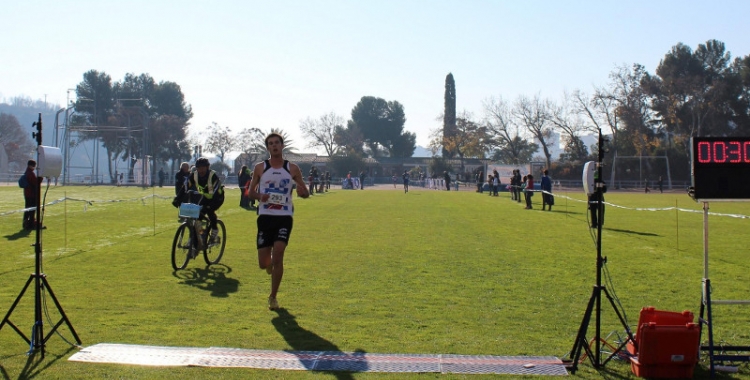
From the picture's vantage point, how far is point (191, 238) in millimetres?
11188

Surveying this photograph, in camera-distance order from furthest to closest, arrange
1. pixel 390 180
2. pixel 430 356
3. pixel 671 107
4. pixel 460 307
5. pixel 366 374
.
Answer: pixel 390 180 < pixel 671 107 < pixel 460 307 < pixel 430 356 < pixel 366 374

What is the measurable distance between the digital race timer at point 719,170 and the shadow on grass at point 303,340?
3.13 meters

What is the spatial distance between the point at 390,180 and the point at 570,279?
9149cm

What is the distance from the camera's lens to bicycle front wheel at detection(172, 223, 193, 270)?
1087 centimetres

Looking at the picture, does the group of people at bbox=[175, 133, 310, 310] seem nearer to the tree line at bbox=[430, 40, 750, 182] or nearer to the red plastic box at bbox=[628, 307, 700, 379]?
the red plastic box at bbox=[628, 307, 700, 379]

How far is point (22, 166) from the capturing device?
11406cm

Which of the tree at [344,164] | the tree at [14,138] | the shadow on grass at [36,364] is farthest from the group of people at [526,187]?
the tree at [14,138]

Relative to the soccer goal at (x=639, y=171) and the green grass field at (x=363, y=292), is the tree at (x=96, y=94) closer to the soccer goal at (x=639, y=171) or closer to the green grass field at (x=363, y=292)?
the soccer goal at (x=639, y=171)

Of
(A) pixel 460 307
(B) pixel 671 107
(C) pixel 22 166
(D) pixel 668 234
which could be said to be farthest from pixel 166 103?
(A) pixel 460 307

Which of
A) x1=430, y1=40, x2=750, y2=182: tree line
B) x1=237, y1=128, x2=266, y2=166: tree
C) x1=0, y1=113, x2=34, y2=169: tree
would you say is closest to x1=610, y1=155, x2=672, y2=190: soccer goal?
x1=430, y1=40, x2=750, y2=182: tree line

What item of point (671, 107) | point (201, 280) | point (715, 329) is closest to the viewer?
point (715, 329)

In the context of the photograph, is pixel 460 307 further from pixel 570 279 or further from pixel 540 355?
pixel 570 279

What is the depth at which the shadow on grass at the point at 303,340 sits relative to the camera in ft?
18.3

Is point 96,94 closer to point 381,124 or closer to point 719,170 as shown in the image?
point 381,124
